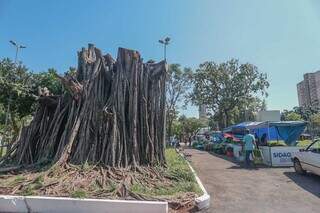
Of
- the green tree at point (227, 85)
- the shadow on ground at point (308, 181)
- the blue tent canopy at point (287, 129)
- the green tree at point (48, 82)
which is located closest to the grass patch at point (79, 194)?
the shadow on ground at point (308, 181)

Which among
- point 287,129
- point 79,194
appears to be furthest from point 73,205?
point 287,129

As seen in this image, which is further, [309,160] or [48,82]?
[48,82]

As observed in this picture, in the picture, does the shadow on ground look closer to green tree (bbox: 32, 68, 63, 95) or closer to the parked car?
the parked car

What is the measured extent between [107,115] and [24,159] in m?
3.30

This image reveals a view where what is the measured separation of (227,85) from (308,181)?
85.4 feet

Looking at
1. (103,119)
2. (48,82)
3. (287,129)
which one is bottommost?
(103,119)

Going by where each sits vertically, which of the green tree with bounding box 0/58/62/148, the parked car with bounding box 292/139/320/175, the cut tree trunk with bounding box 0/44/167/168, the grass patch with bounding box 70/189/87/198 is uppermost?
the green tree with bounding box 0/58/62/148

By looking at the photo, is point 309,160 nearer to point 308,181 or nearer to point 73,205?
point 308,181

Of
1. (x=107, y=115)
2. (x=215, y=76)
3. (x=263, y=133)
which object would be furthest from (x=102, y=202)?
(x=215, y=76)

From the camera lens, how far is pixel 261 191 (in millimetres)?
8453

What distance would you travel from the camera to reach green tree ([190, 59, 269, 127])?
35.0m

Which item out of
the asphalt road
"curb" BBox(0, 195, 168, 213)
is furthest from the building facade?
"curb" BBox(0, 195, 168, 213)

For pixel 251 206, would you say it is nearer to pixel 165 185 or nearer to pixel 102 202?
pixel 165 185

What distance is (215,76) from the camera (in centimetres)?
3541
